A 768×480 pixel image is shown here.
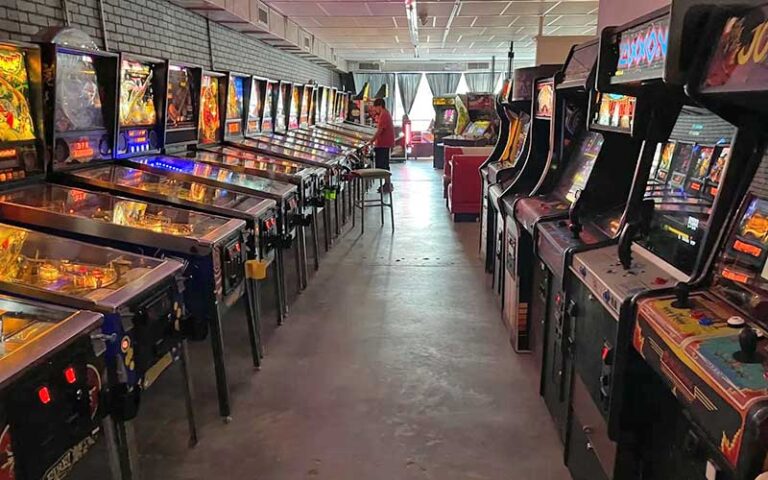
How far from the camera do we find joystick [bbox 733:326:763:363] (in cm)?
100


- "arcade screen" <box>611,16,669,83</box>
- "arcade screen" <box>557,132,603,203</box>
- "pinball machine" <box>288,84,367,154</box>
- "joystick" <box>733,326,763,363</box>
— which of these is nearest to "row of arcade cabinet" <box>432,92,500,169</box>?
"pinball machine" <box>288,84,367,154</box>

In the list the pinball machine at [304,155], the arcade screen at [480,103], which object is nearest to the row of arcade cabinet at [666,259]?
the pinball machine at [304,155]

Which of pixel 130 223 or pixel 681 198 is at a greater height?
pixel 681 198

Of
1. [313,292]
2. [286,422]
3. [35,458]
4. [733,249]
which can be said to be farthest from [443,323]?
[35,458]

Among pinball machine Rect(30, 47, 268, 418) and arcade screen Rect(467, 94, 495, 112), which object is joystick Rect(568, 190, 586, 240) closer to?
pinball machine Rect(30, 47, 268, 418)

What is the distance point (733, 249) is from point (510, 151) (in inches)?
137

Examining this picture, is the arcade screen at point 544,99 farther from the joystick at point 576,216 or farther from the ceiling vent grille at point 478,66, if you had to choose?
the ceiling vent grille at point 478,66

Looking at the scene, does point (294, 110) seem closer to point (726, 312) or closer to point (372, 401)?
point (372, 401)

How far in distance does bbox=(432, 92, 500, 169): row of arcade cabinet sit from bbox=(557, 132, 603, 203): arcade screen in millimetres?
6040

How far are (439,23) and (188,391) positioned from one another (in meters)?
7.59

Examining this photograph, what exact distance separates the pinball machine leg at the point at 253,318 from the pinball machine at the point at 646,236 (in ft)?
5.41

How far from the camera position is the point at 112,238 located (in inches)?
90.0

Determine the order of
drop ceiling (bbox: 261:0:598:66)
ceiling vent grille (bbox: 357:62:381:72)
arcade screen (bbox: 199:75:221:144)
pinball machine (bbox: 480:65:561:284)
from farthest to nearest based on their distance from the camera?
ceiling vent grille (bbox: 357:62:381:72), drop ceiling (bbox: 261:0:598:66), arcade screen (bbox: 199:75:221:144), pinball machine (bbox: 480:65:561:284)

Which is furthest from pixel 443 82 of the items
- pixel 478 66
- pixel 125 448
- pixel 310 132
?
pixel 125 448
